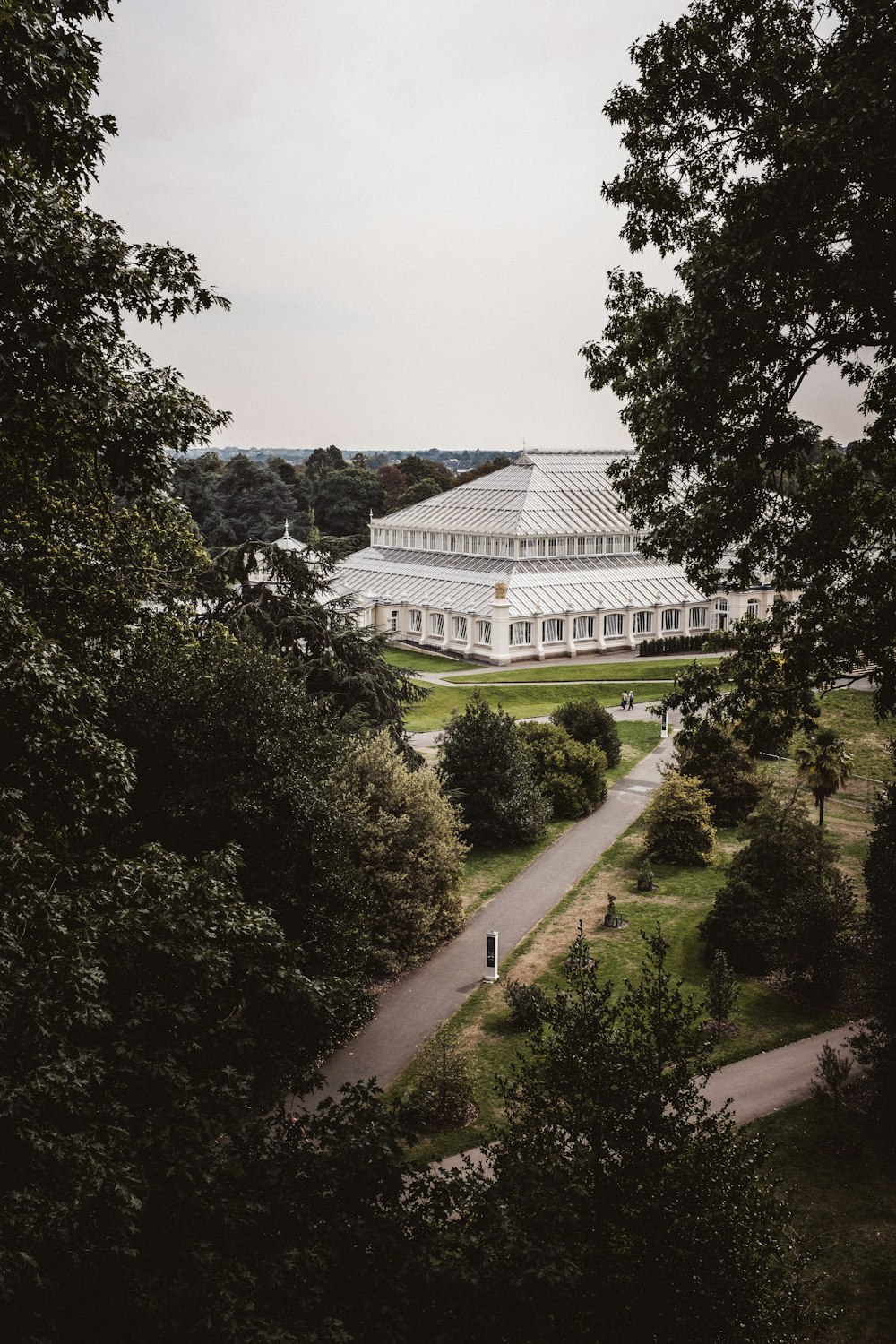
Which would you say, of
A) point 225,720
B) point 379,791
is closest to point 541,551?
point 379,791

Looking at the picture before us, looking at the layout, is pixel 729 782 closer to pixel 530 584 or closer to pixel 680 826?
pixel 680 826

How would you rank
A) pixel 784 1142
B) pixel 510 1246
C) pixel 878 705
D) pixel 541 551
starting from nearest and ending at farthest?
pixel 510 1246 → pixel 878 705 → pixel 784 1142 → pixel 541 551

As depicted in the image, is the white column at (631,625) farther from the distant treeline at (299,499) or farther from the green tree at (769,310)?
the green tree at (769,310)

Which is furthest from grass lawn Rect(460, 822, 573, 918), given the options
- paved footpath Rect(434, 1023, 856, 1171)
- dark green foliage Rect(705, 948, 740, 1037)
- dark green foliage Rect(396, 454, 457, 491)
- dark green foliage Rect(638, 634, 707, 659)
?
dark green foliage Rect(396, 454, 457, 491)

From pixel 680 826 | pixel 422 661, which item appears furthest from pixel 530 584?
pixel 680 826

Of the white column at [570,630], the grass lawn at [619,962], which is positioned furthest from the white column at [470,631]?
the grass lawn at [619,962]

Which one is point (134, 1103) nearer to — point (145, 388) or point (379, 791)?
point (145, 388)
